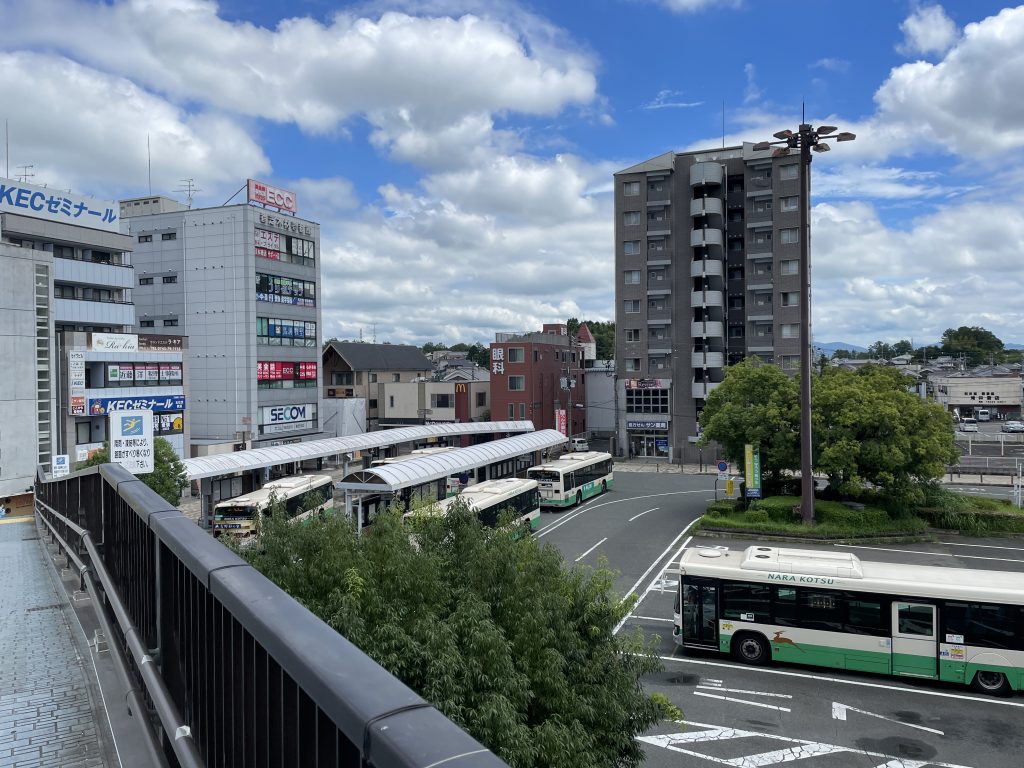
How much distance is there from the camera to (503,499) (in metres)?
28.0

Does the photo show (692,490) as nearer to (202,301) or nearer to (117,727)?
Answer: (202,301)

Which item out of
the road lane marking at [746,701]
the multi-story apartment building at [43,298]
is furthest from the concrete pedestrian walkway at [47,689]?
the multi-story apartment building at [43,298]

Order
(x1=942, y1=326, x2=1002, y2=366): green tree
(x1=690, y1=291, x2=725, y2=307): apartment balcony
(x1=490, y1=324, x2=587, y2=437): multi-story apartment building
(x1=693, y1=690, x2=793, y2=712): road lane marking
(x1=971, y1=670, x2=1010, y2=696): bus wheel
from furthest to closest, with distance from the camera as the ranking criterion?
(x1=942, y1=326, x2=1002, y2=366): green tree, (x1=490, y1=324, x2=587, y2=437): multi-story apartment building, (x1=690, y1=291, x2=725, y2=307): apartment balcony, (x1=971, y1=670, x2=1010, y2=696): bus wheel, (x1=693, y1=690, x2=793, y2=712): road lane marking

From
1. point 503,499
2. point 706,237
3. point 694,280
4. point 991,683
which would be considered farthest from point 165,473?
point 706,237

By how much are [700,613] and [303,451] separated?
77.9 ft

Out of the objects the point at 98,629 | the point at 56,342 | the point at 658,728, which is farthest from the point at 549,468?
the point at 98,629

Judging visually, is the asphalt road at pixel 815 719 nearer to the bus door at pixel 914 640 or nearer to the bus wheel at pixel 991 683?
the bus wheel at pixel 991 683

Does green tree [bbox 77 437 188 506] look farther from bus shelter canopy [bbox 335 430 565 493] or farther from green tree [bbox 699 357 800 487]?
green tree [bbox 699 357 800 487]

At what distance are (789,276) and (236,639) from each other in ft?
183

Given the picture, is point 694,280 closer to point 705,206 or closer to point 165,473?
point 705,206

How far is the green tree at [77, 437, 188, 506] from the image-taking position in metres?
27.0

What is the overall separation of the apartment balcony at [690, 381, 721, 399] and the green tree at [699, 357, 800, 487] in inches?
799

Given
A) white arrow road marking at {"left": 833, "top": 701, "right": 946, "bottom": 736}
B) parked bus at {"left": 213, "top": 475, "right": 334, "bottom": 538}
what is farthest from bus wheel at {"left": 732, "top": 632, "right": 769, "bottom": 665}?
parked bus at {"left": 213, "top": 475, "right": 334, "bottom": 538}

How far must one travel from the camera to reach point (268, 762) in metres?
2.49
